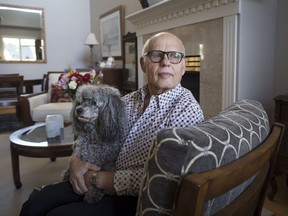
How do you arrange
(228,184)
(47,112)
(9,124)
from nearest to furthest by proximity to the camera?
(228,184) → (47,112) → (9,124)

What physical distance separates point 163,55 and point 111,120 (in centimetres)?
36

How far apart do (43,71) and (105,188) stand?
4.58 m

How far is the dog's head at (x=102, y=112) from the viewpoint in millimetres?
1104

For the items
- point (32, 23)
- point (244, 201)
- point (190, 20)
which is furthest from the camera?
point (32, 23)

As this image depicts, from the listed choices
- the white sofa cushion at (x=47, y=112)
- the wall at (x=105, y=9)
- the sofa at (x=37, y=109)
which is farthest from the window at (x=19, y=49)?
the white sofa cushion at (x=47, y=112)

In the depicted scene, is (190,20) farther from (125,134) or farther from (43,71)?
(43,71)

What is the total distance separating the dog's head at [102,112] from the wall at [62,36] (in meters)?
4.33

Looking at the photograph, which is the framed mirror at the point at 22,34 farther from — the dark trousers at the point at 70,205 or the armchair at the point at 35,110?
the dark trousers at the point at 70,205

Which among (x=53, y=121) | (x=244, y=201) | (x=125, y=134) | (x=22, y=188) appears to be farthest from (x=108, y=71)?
(x=244, y=201)

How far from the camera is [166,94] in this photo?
42.4 inches

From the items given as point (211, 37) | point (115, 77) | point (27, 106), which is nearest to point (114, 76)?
point (115, 77)

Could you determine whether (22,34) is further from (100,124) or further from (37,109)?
(100,124)

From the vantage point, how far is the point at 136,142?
1.07 meters

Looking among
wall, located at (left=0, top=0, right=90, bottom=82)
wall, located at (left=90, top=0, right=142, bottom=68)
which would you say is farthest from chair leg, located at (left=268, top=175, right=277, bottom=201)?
wall, located at (left=0, top=0, right=90, bottom=82)
